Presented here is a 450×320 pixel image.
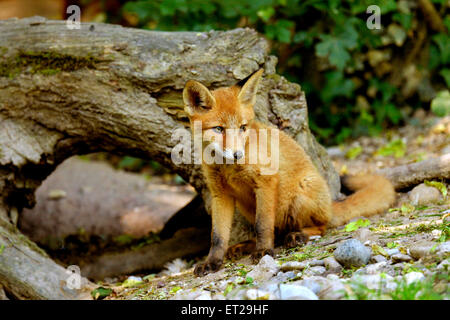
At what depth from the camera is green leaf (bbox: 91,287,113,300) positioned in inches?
167

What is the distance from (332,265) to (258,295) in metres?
0.68

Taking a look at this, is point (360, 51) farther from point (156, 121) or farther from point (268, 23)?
point (156, 121)

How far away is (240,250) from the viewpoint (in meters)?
4.41

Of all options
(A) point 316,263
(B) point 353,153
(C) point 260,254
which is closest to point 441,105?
(B) point 353,153

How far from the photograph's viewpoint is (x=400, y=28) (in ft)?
25.3

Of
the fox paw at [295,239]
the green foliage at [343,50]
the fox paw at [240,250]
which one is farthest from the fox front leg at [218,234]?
the green foliage at [343,50]

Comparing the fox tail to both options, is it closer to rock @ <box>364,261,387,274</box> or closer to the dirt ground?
the dirt ground

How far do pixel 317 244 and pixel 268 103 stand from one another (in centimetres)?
158

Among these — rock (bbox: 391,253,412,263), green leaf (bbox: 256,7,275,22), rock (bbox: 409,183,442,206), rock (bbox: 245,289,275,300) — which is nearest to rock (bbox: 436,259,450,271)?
rock (bbox: 391,253,412,263)

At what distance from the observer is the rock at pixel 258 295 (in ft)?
9.04

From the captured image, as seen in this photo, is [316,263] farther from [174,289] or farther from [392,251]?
[174,289]

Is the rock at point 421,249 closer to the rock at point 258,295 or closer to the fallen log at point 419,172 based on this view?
the rock at point 258,295

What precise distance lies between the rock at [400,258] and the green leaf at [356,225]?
1025 mm

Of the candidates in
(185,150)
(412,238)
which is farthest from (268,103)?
(412,238)
